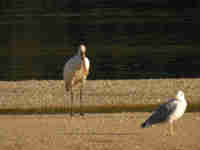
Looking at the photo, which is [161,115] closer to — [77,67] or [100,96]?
[77,67]

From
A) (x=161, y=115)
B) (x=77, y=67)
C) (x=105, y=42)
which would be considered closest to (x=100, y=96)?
(x=77, y=67)

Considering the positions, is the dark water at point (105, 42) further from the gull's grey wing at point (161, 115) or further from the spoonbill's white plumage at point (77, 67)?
the gull's grey wing at point (161, 115)

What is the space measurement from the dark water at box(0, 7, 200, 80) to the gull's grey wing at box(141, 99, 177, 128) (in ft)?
28.3

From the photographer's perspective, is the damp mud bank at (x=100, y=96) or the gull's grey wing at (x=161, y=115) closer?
the gull's grey wing at (x=161, y=115)

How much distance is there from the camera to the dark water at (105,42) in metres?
20.5

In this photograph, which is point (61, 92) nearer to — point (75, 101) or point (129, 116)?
point (75, 101)

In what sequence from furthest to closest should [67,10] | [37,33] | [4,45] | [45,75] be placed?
[67,10] → [37,33] → [4,45] → [45,75]

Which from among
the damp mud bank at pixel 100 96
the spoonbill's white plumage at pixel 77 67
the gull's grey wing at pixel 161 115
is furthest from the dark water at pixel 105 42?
the gull's grey wing at pixel 161 115

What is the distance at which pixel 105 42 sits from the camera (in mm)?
29938

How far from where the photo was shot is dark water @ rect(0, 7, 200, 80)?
67.2ft

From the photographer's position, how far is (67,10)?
56875mm

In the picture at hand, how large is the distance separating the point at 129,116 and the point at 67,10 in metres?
45.5

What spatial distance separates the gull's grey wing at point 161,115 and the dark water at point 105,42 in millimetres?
8630

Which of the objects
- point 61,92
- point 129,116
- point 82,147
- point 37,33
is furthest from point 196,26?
point 82,147
